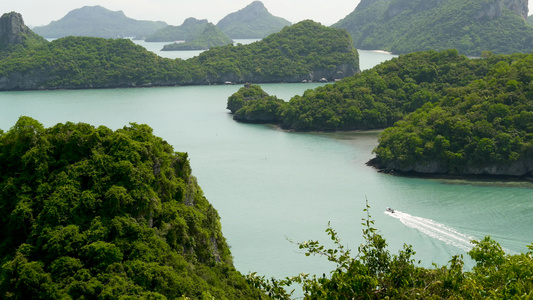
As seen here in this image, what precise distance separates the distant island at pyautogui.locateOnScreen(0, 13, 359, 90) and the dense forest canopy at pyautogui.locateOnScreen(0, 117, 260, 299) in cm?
7396

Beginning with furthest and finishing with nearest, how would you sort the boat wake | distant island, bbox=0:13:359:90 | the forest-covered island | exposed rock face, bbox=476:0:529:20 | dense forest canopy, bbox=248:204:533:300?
exposed rock face, bbox=476:0:529:20 < distant island, bbox=0:13:359:90 < the boat wake < the forest-covered island < dense forest canopy, bbox=248:204:533:300

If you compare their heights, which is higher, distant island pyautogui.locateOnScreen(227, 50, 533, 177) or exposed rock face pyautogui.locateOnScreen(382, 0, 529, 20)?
exposed rock face pyautogui.locateOnScreen(382, 0, 529, 20)

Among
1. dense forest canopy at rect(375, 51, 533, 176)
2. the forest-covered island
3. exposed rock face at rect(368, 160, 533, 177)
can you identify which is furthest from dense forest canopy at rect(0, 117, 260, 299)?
dense forest canopy at rect(375, 51, 533, 176)

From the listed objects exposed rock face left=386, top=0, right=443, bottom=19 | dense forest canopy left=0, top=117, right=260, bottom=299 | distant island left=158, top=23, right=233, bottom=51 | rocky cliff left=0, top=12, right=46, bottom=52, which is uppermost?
exposed rock face left=386, top=0, right=443, bottom=19

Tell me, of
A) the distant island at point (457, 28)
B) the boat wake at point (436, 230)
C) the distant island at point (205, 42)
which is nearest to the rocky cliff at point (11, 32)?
the distant island at point (205, 42)

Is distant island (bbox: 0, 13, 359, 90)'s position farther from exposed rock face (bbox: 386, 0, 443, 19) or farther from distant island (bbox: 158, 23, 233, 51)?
distant island (bbox: 158, 23, 233, 51)

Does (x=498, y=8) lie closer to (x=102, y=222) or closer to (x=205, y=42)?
(x=205, y=42)

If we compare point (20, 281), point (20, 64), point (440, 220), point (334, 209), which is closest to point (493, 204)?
point (440, 220)

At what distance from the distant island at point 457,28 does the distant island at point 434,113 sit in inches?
2415

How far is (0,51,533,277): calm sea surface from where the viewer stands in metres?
24.6

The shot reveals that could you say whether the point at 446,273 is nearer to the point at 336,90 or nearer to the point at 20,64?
the point at 336,90

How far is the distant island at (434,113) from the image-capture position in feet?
115

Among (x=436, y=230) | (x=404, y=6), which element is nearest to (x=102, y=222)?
(x=436, y=230)

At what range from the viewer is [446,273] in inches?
399
